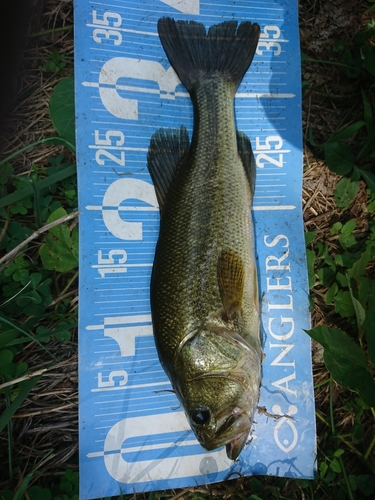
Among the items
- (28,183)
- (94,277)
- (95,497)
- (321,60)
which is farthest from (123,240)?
(321,60)

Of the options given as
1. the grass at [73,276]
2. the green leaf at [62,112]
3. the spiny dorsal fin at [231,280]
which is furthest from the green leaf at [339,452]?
the green leaf at [62,112]

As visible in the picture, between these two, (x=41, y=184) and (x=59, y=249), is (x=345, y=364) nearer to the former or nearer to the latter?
(x=59, y=249)

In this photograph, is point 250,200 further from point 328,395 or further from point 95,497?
point 95,497

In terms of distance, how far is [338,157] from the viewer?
236 cm

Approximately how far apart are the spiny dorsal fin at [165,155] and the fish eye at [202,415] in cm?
105

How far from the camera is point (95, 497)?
2.09 meters

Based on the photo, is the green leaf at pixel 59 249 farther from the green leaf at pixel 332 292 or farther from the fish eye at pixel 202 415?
the green leaf at pixel 332 292

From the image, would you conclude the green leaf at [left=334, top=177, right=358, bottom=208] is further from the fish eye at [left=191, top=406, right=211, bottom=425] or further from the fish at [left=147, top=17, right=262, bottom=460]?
the fish eye at [left=191, top=406, right=211, bottom=425]

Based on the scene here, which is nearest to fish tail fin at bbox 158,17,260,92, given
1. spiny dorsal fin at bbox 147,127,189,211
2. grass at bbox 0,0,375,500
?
spiny dorsal fin at bbox 147,127,189,211

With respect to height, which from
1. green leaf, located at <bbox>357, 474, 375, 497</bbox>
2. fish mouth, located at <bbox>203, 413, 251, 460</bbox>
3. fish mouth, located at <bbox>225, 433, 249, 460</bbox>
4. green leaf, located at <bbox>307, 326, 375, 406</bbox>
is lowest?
green leaf, located at <bbox>357, 474, 375, 497</bbox>

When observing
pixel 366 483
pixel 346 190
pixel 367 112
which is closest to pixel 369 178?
pixel 346 190

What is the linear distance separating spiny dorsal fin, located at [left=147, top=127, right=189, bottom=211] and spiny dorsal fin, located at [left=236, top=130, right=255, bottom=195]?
0.32 metres

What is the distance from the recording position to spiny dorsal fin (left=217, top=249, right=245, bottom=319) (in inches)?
73.7

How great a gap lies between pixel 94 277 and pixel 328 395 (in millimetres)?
1575
